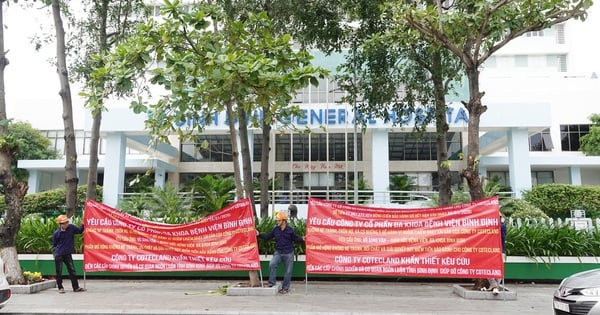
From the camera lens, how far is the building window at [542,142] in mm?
A: 35934

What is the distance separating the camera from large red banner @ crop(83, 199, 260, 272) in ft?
31.7

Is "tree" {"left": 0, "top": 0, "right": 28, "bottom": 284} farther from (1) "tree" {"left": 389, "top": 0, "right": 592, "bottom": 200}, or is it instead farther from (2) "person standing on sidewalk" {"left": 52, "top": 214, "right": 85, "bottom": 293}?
(1) "tree" {"left": 389, "top": 0, "right": 592, "bottom": 200}

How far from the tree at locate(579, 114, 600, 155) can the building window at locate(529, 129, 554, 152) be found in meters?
2.14

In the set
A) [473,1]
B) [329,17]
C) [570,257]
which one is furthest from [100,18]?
[570,257]

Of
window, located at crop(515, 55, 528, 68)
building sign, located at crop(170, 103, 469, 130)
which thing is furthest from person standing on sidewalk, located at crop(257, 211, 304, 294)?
window, located at crop(515, 55, 528, 68)

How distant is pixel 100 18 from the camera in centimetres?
1384

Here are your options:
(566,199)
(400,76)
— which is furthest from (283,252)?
(566,199)

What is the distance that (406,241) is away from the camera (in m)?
9.26

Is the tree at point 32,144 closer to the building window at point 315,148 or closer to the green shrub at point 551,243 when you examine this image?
the building window at point 315,148

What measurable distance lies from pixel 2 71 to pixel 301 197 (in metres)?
19.3

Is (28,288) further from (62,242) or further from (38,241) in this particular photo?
(38,241)

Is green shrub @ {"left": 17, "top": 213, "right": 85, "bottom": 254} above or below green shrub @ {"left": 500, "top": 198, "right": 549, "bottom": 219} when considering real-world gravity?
below

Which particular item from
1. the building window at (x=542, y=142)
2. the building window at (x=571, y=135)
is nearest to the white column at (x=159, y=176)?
the building window at (x=542, y=142)

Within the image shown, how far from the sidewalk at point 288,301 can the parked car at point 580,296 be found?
1382 millimetres
